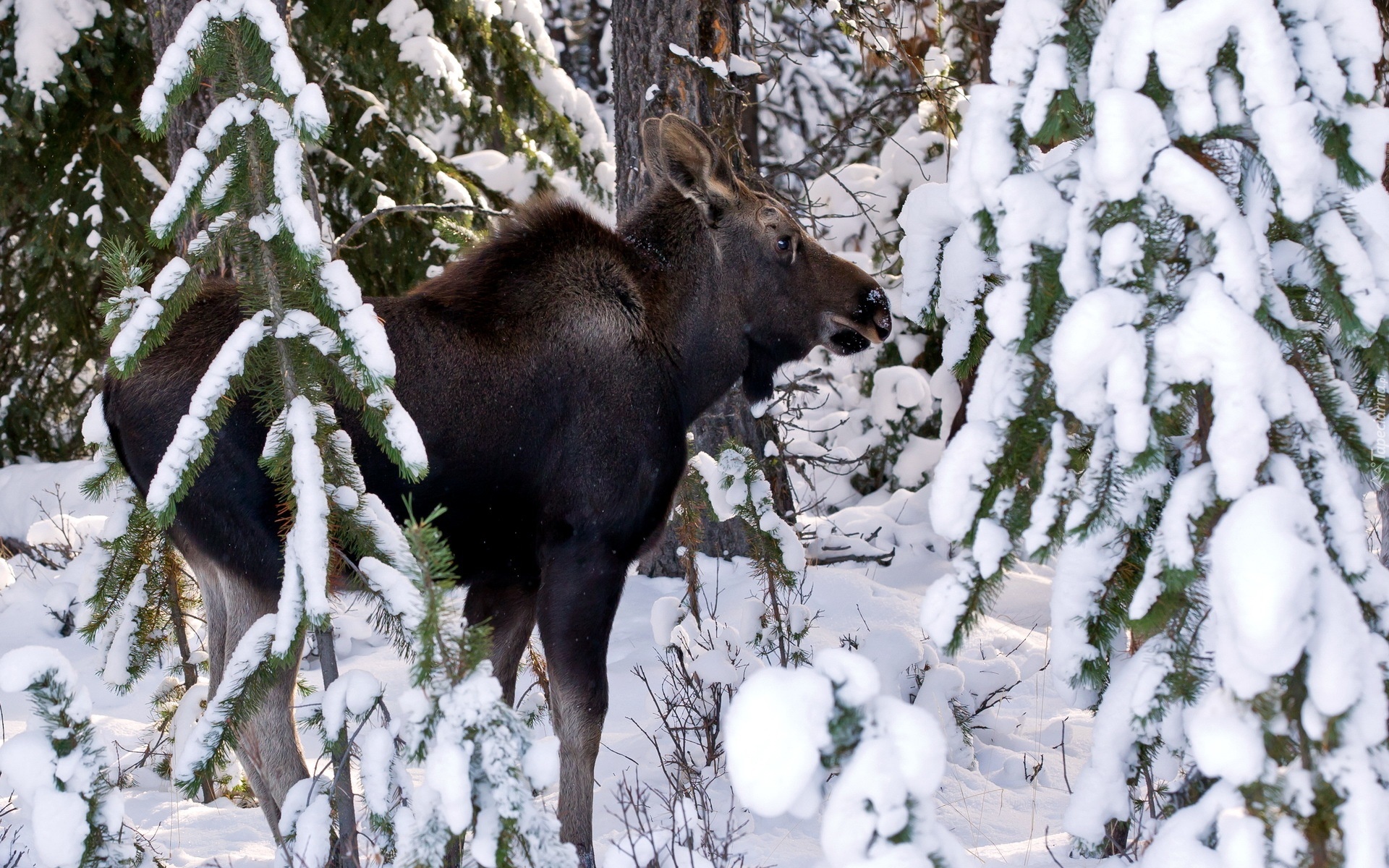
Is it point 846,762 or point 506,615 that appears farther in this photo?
point 506,615

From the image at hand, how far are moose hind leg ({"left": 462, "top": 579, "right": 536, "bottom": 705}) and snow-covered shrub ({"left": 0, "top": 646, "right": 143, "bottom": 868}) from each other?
1.77 m

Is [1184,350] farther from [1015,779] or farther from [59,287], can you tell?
[59,287]

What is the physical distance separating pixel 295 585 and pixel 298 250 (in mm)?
912

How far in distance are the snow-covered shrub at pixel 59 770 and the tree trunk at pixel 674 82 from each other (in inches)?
158

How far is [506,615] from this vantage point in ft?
15.2

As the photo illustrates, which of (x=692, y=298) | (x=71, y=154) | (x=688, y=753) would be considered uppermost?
(x=71, y=154)

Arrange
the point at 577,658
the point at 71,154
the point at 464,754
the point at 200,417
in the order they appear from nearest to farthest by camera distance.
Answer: the point at 464,754, the point at 200,417, the point at 577,658, the point at 71,154

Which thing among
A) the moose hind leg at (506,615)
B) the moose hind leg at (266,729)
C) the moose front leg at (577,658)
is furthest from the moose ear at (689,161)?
the moose hind leg at (266,729)

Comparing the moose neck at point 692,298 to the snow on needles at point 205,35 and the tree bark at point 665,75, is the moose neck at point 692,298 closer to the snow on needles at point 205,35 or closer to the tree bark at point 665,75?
the tree bark at point 665,75

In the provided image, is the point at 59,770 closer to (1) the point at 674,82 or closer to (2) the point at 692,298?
(2) the point at 692,298

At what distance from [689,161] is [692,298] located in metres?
0.60

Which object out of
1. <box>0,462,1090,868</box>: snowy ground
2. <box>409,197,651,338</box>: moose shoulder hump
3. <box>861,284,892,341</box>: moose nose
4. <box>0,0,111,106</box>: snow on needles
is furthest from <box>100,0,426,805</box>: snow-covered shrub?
<box>0,0,111,106</box>: snow on needles

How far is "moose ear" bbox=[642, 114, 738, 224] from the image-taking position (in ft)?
15.6

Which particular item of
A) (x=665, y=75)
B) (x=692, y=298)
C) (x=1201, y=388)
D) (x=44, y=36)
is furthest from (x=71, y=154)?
(x=1201, y=388)
